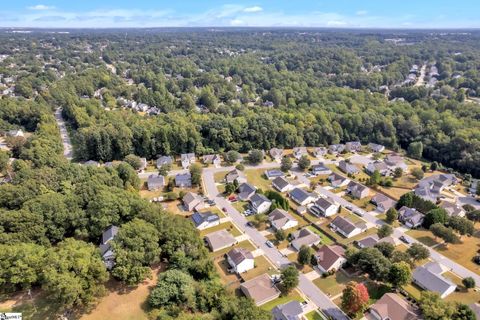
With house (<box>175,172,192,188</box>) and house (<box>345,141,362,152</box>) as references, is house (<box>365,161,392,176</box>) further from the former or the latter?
house (<box>175,172,192,188</box>)

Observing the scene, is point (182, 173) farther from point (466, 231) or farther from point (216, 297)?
point (466, 231)

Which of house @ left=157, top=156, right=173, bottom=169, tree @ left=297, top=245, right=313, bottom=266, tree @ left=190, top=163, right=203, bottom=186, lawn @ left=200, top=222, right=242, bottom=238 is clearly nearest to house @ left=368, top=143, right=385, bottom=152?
tree @ left=190, top=163, right=203, bottom=186

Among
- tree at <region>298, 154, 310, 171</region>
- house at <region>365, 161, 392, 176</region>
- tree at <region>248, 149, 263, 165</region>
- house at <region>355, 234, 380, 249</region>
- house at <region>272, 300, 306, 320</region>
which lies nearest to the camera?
house at <region>272, 300, 306, 320</region>

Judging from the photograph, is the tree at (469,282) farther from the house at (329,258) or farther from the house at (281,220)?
the house at (281,220)

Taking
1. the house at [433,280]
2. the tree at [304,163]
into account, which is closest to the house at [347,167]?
the tree at [304,163]

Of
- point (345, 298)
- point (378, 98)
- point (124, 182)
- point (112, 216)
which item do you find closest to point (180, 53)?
point (378, 98)

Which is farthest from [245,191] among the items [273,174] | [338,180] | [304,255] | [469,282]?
[469,282]
